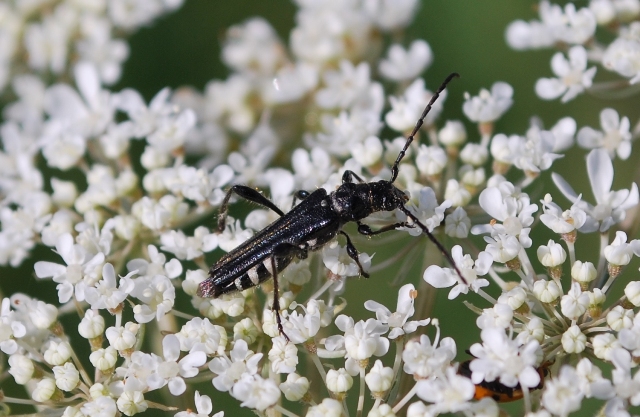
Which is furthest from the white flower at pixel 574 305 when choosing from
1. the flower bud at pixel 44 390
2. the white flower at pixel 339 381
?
the flower bud at pixel 44 390

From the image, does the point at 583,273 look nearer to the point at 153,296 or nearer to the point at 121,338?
the point at 153,296

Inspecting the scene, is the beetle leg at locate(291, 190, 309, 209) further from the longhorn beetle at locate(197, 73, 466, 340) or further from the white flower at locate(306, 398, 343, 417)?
the white flower at locate(306, 398, 343, 417)

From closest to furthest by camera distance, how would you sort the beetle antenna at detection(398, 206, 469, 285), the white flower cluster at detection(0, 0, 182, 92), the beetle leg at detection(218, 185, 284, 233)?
the beetle antenna at detection(398, 206, 469, 285)
the beetle leg at detection(218, 185, 284, 233)
the white flower cluster at detection(0, 0, 182, 92)

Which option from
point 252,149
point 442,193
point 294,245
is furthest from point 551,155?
point 252,149

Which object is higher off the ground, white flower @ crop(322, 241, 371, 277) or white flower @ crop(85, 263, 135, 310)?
white flower @ crop(85, 263, 135, 310)

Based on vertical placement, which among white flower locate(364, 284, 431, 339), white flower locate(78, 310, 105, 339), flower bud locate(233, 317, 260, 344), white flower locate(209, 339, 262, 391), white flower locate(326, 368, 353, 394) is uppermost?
white flower locate(78, 310, 105, 339)

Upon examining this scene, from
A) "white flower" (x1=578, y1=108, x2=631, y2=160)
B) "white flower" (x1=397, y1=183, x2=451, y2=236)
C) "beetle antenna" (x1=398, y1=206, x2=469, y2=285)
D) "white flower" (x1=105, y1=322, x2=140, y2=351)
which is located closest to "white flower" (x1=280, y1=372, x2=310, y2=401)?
"white flower" (x1=105, y1=322, x2=140, y2=351)

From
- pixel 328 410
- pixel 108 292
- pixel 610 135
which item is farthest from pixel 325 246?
pixel 610 135

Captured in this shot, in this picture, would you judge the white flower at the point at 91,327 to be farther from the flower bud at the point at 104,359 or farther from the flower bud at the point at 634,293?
the flower bud at the point at 634,293
